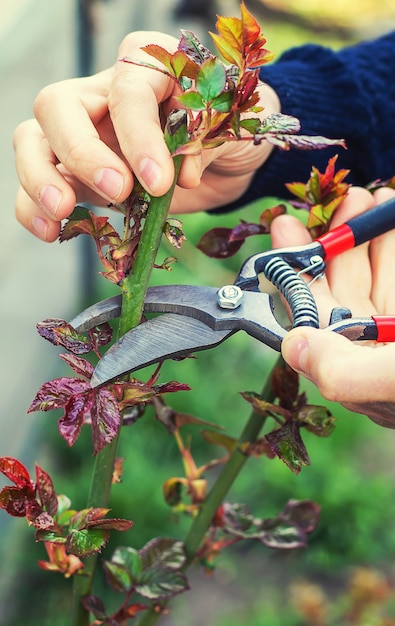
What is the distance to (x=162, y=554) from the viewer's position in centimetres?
97

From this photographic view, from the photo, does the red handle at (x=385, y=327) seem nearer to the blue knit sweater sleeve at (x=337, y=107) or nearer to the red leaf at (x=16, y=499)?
the red leaf at (x=16, y=499)

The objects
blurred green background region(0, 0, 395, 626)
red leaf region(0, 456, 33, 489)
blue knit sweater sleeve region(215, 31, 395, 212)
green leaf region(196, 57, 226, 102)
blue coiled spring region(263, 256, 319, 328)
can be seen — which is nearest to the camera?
green leaf region(196, 57, 226, 102)

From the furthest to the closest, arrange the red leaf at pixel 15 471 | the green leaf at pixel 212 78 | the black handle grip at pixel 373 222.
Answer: the black handle grip at pixel 373 222, the red leaf at pixel 15 471, the green leaf at pixel 212 78

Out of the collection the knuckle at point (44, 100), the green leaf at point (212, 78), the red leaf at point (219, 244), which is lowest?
the red leaf at point (219, 244)

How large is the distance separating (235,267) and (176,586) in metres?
2.19

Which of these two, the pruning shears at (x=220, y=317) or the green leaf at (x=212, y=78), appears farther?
the pruning shears at (x=220, y=317)

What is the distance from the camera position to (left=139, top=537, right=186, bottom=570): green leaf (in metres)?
0.96

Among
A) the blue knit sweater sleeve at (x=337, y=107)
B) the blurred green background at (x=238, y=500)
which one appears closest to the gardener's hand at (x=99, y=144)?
the blue knit sweater sleeve at (x=337, y=107)

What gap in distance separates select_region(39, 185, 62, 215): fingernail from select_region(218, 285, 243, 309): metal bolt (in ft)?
0.73

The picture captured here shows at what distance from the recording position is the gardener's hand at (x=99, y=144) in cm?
78

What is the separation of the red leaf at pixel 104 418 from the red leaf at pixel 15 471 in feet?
0.42

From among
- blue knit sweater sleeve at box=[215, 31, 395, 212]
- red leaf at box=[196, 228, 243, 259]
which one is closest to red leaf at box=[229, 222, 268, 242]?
red leaf at box=[196, 228, 243, 259]

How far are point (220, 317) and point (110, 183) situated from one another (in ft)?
0.66

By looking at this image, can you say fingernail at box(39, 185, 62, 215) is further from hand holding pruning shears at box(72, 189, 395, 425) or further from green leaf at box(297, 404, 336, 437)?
green leaf at box(297, 404, 336, 437)
